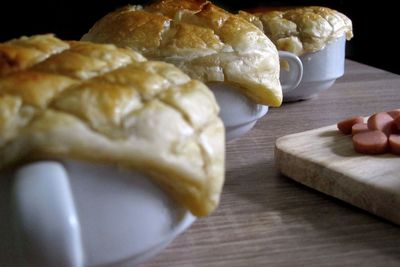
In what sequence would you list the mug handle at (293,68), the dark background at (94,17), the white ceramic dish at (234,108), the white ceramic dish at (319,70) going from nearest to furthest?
the white ceramic dish at (234,108) < the mug handle at (293,68) < the white ceramic dish at (319,70) < the dark background at (94,17)

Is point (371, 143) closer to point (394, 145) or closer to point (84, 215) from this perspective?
point (394, 145)

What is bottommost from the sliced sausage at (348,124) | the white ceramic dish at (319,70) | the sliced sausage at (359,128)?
the white ceramic dish at (319,70)

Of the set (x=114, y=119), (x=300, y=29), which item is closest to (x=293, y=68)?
(x=300, y=29)

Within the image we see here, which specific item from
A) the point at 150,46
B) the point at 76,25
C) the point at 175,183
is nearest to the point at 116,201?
the point at 175,183

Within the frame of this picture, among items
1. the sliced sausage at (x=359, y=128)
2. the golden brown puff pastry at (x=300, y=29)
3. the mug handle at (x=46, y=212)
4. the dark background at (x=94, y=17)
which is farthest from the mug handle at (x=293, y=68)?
the dark background at (x=94, y=17)

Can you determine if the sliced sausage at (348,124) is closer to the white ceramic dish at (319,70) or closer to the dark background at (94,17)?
the white ceramic dish at (319,70)

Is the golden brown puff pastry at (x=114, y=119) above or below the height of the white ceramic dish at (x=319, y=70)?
above
